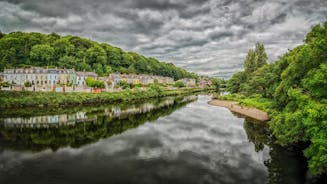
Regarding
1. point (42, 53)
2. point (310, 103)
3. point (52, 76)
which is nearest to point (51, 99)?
point (52, 76)

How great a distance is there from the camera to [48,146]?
1841 cm

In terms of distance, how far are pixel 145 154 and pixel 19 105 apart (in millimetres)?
31932

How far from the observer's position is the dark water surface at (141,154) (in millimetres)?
13047

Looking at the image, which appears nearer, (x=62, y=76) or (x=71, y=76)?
(x=62, y=76)

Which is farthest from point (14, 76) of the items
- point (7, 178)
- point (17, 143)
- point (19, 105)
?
point (7, 178)

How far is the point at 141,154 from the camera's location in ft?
55.5

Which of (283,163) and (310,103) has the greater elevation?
(310,103)

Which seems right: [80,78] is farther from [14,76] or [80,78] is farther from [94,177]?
[94,177]

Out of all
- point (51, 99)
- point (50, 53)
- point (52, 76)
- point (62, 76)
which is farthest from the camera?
point (50, 53)

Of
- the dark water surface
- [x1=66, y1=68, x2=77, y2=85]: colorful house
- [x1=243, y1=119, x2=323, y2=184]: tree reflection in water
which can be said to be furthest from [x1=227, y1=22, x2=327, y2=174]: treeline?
[x1=66, y1=68, x2=77, y2=85]: colorful house

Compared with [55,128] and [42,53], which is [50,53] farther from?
[55,128]

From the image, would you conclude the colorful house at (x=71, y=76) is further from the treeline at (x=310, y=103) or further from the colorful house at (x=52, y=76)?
the treeline at (x=310, y=103)

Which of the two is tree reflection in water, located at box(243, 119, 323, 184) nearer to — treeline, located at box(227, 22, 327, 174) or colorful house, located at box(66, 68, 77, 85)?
treeline, located at box(227, 22, 327, 174)

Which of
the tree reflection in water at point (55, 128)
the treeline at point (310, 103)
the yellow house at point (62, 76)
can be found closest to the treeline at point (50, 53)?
the yellow house at point (62, 76)
